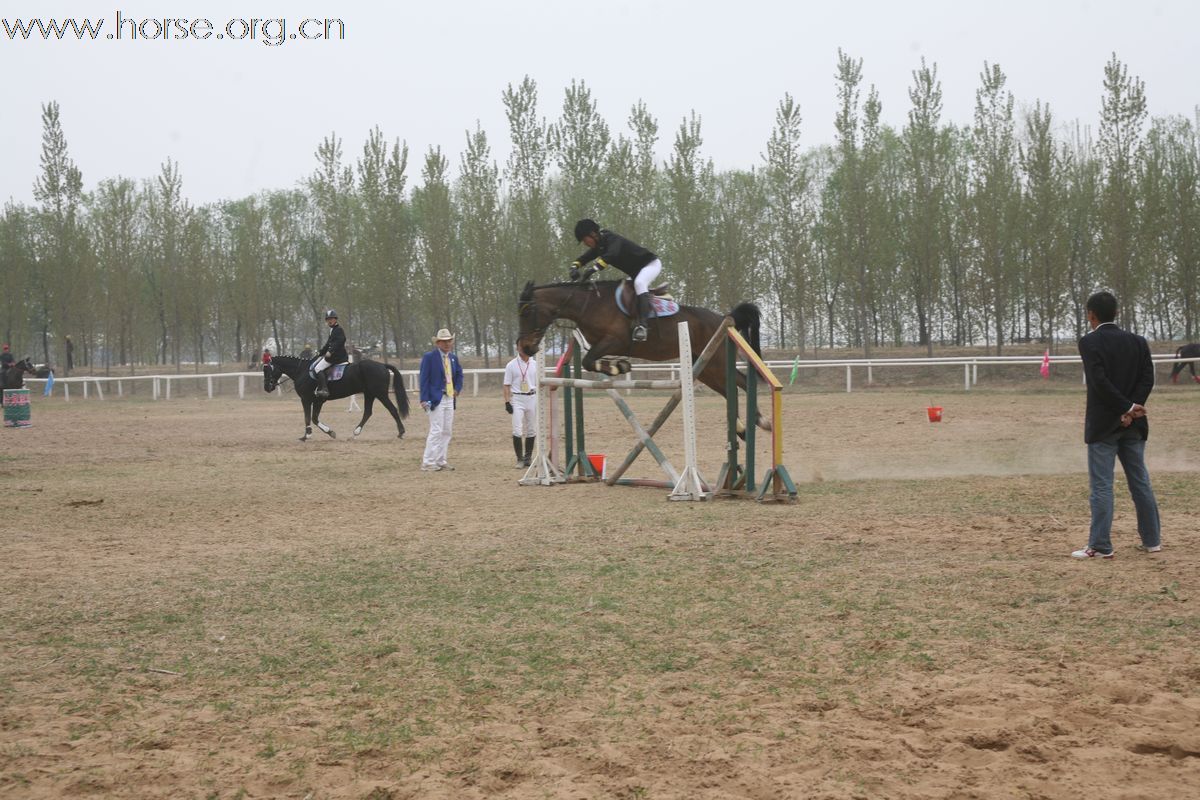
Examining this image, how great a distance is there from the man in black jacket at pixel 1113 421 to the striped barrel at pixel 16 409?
25.8 m

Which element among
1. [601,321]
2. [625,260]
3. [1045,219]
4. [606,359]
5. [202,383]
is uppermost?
[1045,219]

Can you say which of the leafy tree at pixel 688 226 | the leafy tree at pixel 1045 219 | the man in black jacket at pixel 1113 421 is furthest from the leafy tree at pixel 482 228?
the man in black jacket at pixel 1113 421

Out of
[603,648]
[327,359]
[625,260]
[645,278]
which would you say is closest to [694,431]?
[645,278]

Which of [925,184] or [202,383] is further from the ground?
[925,184]

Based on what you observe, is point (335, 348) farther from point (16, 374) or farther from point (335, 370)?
point (16, 374)

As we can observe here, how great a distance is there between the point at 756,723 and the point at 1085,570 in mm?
3893

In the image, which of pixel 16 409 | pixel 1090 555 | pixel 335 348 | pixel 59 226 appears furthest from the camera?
pixel 59 226

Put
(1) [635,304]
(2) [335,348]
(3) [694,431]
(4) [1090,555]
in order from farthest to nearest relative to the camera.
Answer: (2) [335,348]
(1) [635,304]
(3) [694,431]
(4) [1090,555]

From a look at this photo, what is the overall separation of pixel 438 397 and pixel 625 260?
17.5 ft

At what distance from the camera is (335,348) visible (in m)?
21.4

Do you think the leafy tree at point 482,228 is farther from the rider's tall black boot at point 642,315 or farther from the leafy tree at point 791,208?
the rider's tall black boot at point 642,315

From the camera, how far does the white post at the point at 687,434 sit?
37.6ft

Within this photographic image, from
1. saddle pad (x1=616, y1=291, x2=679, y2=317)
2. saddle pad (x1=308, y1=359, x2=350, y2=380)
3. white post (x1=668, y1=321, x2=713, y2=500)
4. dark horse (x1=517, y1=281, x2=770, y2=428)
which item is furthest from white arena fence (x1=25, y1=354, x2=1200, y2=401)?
white post (x1=668, y1=321, x2=713, y2=500)

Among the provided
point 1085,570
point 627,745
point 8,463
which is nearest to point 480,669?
point 627,745
